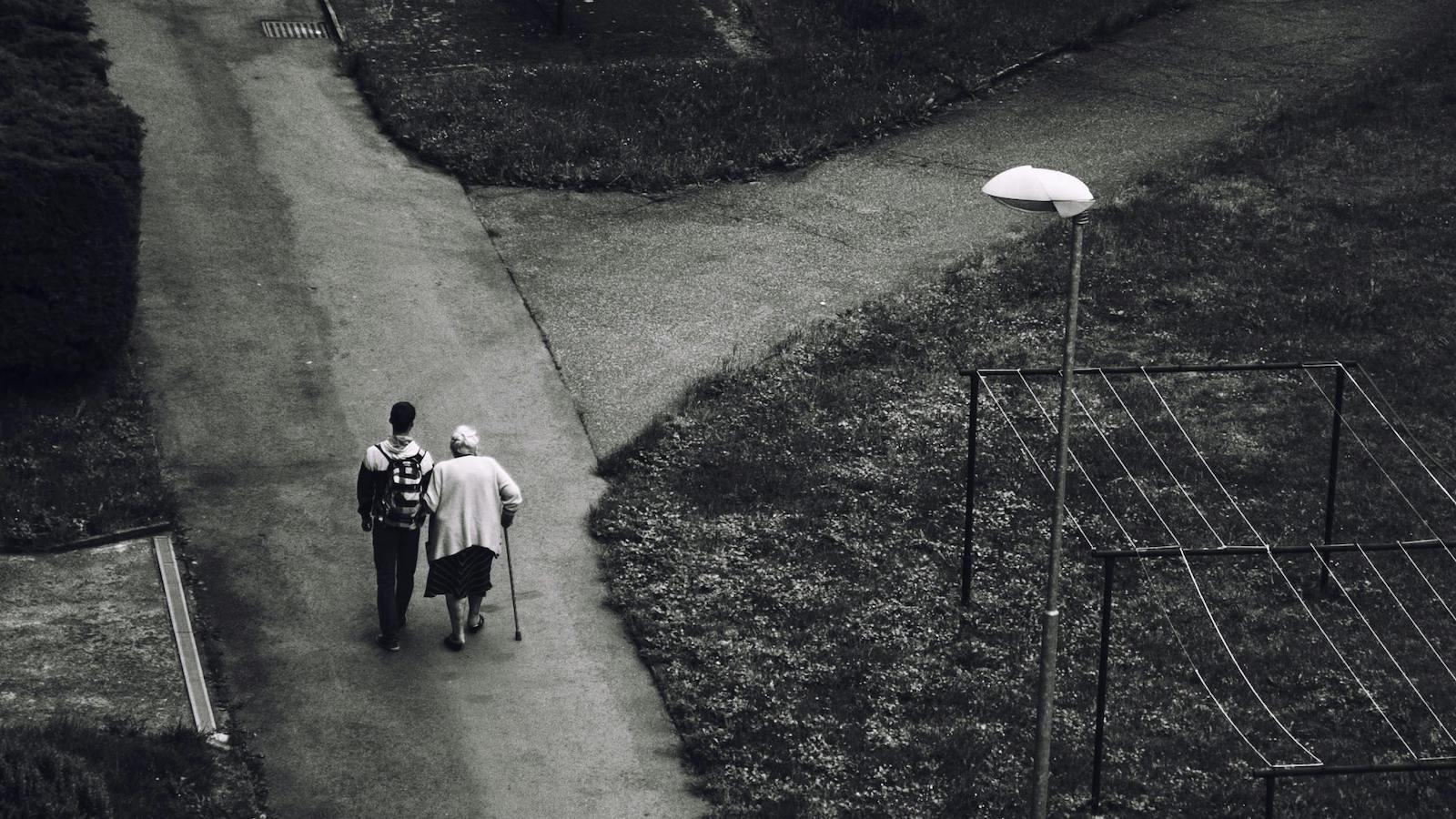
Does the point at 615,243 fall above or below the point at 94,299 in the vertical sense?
Answer: below

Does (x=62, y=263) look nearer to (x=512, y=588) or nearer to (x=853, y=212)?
(x=512, y=588)

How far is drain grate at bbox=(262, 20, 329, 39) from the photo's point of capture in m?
19.0

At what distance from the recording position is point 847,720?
32.4ft

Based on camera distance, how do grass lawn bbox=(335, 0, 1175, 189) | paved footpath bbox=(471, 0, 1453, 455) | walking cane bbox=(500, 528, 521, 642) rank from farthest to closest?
grass lawn bbox=(335, 0, 1175, 189)
paved footpath bbox=(471, 0, 1453, 455)
walking cane bbox=(500, 528, 521, 642)

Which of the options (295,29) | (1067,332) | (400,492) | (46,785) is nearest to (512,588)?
(400,492)

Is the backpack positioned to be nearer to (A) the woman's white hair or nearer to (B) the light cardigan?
(B) the light cardigan

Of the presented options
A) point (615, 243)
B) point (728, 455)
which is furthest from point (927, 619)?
point (615, 243)

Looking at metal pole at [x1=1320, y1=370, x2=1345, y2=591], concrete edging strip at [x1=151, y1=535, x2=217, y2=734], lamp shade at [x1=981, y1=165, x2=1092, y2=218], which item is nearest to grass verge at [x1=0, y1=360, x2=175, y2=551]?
concrete edging strip at [x1=151, y1=535, x2=217, y2=734]

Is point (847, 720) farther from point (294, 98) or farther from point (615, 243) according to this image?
point (294, 98)

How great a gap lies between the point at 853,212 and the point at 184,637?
852 centimetres

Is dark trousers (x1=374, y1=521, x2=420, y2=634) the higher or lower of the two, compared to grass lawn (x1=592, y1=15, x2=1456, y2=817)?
higher

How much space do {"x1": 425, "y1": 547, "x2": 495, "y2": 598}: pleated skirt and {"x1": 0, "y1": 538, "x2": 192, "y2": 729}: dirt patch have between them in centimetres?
157

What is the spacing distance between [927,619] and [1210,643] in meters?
1.79

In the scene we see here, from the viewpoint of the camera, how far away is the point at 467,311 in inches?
563
